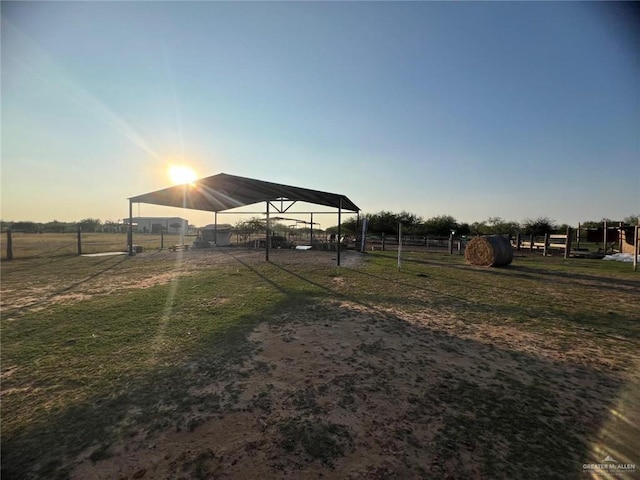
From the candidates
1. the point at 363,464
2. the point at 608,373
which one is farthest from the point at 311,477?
the point at 608,373

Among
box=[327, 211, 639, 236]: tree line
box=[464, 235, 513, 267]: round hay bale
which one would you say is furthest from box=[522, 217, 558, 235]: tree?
box=[464, 235, 513, 267]: round hay bale

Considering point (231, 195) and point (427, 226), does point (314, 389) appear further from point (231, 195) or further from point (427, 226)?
point (427, 226)

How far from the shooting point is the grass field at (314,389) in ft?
6.51

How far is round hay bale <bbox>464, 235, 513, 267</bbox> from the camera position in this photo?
41.3ft

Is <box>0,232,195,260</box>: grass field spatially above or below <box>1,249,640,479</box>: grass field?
above

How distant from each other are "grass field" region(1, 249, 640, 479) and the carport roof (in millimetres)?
8652

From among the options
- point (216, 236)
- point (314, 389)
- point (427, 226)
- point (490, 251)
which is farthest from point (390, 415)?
point (427, 226)

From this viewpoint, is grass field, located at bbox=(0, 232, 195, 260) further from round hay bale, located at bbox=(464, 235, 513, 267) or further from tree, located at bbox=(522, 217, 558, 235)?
tree, located at bbox=(522, 217, 558, 235)

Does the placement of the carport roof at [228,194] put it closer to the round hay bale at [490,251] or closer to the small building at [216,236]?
the small building at [216,236]

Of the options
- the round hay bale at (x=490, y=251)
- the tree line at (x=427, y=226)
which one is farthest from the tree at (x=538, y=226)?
the round hay bale at (x=490, y=251)

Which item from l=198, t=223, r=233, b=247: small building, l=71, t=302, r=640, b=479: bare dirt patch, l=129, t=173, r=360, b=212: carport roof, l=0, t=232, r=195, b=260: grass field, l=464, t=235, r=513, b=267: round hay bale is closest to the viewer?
l=71, t=302, r=640, b=479: bare dirt patch

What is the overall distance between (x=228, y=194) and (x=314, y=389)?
17.0m

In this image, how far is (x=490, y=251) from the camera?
12.6 m

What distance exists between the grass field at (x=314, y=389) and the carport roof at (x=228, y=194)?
28.4ft
